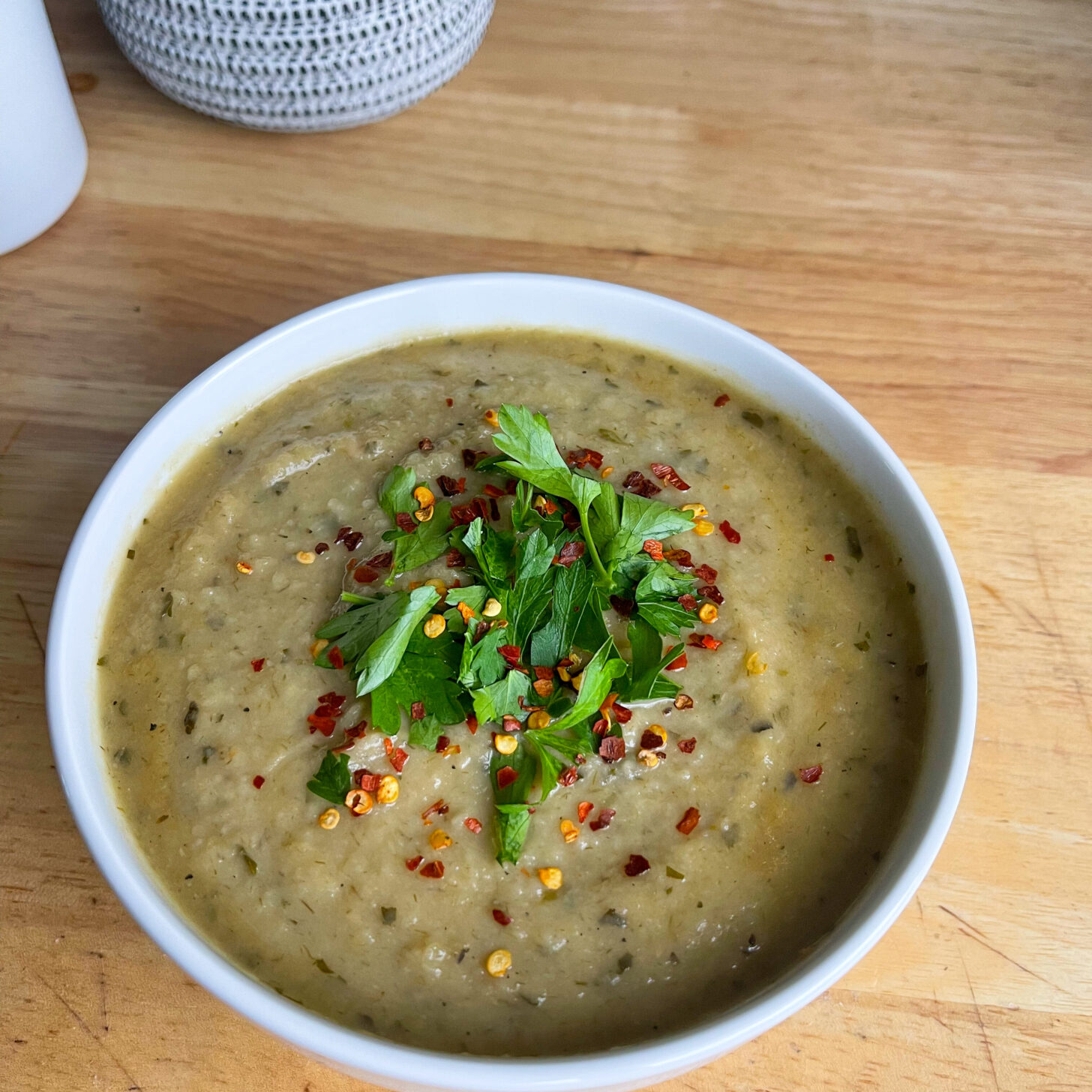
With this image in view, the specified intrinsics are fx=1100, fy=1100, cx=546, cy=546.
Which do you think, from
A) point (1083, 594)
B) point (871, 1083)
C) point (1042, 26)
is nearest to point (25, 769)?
point (871, 1083)

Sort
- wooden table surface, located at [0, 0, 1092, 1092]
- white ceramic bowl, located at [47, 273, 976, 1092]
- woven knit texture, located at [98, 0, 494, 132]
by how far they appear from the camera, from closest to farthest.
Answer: white ceramic bowl, located at [47, 273, 976, 1092], wooden table surface, located at [0, 0, 1092, 1092], woven knit texture, located at [98, 0, 494, 132]

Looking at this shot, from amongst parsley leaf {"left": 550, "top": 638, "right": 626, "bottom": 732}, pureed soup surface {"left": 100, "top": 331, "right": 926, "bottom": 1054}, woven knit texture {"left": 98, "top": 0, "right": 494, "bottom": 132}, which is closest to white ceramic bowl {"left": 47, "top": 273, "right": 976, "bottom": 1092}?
pureed soup surface {"left": 100, "top": 331, "right": 926, "bottom": 1054}

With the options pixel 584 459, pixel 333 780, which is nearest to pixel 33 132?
pixel 584 459

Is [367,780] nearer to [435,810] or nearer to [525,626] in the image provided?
[435,810]

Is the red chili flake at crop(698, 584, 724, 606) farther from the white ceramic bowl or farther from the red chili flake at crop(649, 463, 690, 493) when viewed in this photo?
the white ceramic bowl

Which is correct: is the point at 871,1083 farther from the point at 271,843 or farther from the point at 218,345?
the point at 218,345

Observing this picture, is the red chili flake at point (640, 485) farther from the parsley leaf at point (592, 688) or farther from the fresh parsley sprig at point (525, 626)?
the parsley leaf at point (592, 688)
